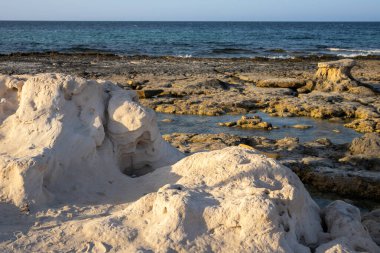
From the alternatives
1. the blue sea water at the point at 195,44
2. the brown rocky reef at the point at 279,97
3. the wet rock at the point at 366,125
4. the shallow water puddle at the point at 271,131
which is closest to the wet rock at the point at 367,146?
the shallow water puddle at the point at 271,131

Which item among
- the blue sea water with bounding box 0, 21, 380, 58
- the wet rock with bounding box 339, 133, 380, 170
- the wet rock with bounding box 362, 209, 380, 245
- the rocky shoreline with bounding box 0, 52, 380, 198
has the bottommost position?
the blue sea water with bounding box 0, 21, 380, 58

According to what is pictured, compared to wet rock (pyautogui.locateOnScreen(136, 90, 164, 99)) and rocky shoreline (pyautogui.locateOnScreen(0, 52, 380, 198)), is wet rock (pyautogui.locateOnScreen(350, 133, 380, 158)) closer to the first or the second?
rocky shoreline (pyautogui.locateOnScreen(0, 52, 380, 198))

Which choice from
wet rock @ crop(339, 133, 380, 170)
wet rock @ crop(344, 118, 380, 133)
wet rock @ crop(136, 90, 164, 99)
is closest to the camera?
wet rock @ crop(339, 133, 380, 170)

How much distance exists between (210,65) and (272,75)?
5.28 metres

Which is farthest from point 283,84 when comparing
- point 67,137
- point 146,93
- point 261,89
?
point 67,137

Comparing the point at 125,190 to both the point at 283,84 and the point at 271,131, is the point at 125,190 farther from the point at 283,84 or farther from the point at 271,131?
the point at 283,84

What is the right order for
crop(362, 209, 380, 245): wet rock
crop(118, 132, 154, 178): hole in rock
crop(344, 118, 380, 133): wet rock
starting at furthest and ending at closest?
1. crop(344, 118, 380, 133): wet rock
2. crop(118, 132, 154, 178): hole in rock
3. crop(362, 209, 380, 245): wet rock

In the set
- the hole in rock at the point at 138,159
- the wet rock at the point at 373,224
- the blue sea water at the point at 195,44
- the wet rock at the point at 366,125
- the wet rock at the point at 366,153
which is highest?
the hole in rock at the point at 138,159

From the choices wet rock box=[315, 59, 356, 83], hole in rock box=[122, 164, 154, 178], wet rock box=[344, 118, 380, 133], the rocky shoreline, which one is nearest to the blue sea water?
the rocky shoreline

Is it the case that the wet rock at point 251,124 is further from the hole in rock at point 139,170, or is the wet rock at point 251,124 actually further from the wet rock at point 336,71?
the hole in rock at point 139,170

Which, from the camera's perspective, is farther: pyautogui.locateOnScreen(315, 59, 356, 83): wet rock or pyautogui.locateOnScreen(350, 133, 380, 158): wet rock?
pyautogui.locateOnScreen(315, 59, 356, 83): wet rock

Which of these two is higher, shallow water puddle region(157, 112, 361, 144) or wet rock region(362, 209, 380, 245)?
wet rock region(362, 209, 380, 245)

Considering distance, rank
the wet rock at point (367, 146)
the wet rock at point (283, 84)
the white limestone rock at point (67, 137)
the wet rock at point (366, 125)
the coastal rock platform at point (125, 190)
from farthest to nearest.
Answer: the wet rock at point (283, 84) → the wet rock at point (366, 125) → the wet rock at point (367, 146) → the white limestone rock at point (67, 137) → the coastal rock platform at point (125, 190)

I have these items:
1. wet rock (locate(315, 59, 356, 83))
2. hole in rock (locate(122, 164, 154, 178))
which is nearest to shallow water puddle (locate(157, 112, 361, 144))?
wet rock (locate(315, 59, 356, 83))
